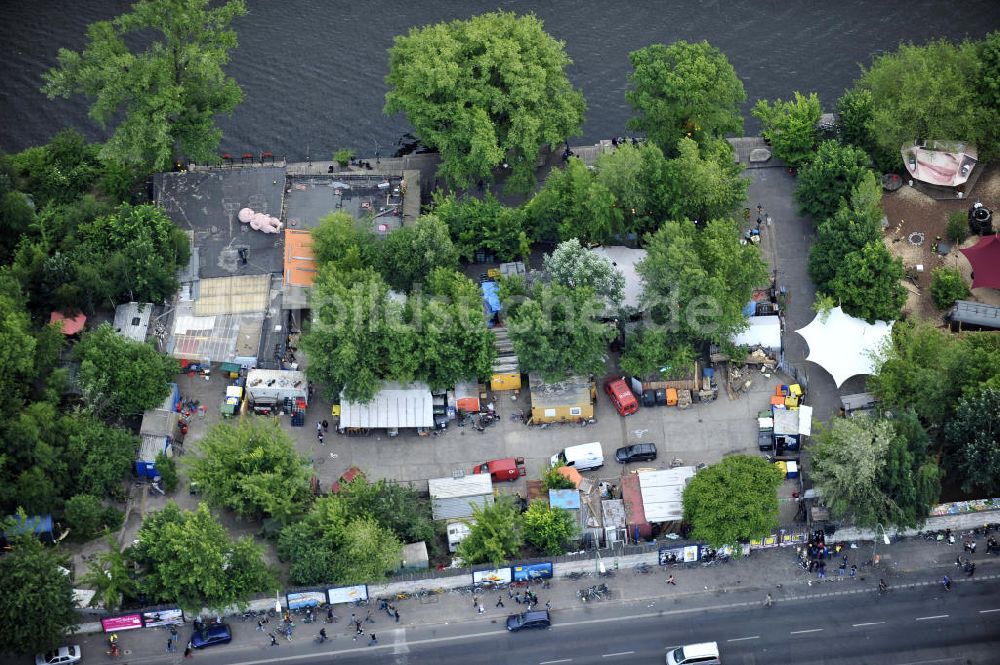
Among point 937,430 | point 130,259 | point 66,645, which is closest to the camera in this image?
point 66,645

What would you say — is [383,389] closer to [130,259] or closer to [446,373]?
[446,373]

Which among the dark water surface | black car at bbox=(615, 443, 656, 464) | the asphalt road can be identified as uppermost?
the dark water surface

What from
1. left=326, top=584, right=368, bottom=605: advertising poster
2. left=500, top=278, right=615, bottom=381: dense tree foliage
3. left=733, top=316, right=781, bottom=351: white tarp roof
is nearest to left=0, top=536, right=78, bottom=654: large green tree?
left=326, top=584, right=368, bottom=605: advertising poster

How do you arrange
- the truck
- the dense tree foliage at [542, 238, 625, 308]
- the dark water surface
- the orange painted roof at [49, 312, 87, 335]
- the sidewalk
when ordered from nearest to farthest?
1. the sidewalk
2. the truck
3. the dense tree foliage at [542, 238, 625, 308]
4. the orange painted roof at [49, 312, 87, 335]
5. the dark water surface

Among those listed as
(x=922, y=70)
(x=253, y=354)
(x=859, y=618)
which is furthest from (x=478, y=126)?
(x=859, y=618)

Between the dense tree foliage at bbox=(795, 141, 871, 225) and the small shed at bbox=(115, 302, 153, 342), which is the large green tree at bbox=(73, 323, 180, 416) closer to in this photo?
the small shed at bbox=(115, 302, 153, 342)

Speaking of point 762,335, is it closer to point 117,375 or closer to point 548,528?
point 548,528
